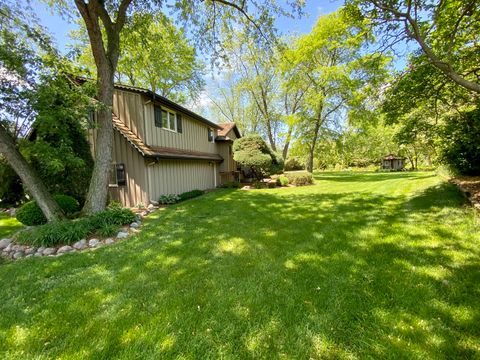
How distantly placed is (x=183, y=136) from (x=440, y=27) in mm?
11079

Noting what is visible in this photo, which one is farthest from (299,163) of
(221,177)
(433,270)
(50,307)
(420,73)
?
(50,307)

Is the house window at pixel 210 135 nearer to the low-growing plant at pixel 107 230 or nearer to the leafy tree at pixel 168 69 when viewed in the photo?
the leafy tree at pixel 168 69

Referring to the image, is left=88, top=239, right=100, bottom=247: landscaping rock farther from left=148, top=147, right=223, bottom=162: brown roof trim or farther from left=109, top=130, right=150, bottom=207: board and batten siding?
left=148, top=147, right=223, bottom=162: brown roof trim

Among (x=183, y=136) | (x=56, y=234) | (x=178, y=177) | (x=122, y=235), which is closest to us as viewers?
(x=56, y=234)

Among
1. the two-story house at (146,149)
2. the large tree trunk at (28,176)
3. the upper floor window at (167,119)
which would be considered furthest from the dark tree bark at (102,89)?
the upper floor window at (167,119)

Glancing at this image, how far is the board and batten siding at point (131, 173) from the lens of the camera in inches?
388

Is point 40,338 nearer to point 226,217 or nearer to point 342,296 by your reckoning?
point 342,296

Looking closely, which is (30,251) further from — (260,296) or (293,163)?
(293,163)

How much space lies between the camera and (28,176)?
19.9 feet

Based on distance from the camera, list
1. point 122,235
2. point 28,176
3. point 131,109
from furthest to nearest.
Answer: point 131,109 → point 28,176 → point 122,235

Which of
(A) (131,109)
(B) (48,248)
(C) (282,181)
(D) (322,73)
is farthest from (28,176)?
(D) (322,73)

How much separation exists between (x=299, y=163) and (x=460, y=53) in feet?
57.2

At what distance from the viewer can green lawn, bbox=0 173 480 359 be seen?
2254 mm

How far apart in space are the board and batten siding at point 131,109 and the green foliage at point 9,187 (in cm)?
500
